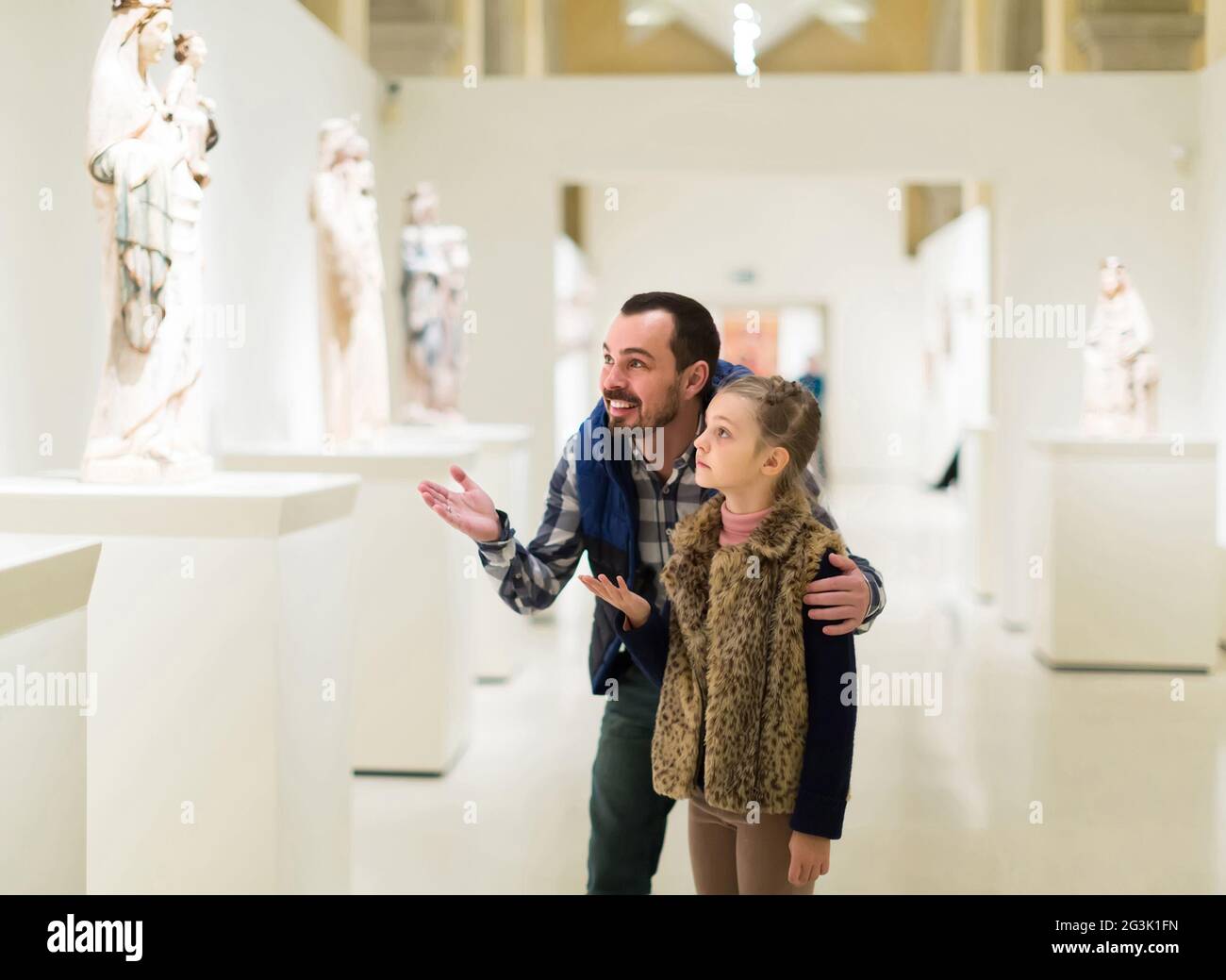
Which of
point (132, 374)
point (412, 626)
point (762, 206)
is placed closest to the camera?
point (132, 374)

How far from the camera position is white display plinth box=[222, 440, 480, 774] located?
5773mm

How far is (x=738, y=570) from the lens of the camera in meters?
2.39

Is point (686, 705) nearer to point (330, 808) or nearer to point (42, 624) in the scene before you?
point (42, 624)

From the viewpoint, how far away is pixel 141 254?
3811 millimetres

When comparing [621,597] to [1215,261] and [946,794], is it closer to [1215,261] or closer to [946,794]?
[946,794]

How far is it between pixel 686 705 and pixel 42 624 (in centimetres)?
123

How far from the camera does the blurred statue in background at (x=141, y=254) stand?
12.4ft

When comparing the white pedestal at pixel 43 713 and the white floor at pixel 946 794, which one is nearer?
the white pedestal at pixel 43 713

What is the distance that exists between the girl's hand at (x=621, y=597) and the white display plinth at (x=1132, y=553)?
20.4 feet
